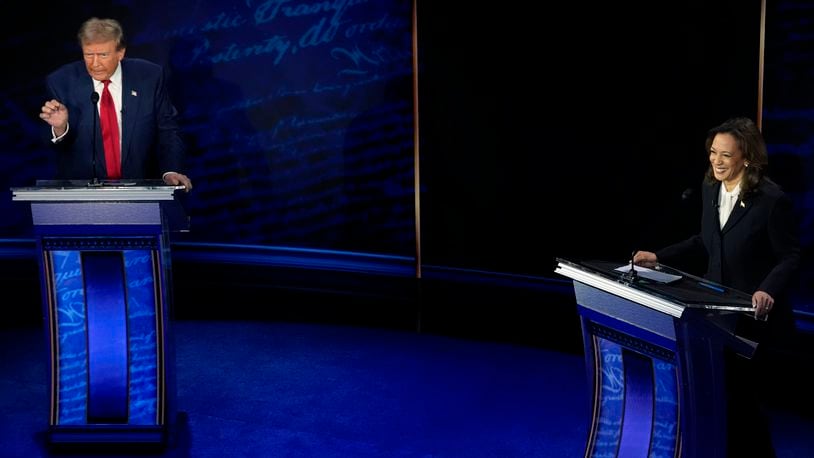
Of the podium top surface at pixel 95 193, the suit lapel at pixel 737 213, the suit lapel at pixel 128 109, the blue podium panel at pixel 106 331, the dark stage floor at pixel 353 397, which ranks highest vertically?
the suit lapel at pixel 128 109

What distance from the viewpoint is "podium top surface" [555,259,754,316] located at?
2.44m

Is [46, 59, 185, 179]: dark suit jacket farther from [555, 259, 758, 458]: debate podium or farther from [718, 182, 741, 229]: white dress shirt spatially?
[718, 182, 741, 229]: white dress shirt

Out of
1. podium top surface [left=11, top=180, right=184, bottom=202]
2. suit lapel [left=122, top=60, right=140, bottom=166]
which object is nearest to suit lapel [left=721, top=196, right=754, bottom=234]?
podium top surface [left=11, top=180, right=184, bottom=202]

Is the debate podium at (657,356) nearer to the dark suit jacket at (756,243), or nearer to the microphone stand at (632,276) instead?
the microphone stand at (632,276)

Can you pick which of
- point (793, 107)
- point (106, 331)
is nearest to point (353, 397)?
point (106, 331)

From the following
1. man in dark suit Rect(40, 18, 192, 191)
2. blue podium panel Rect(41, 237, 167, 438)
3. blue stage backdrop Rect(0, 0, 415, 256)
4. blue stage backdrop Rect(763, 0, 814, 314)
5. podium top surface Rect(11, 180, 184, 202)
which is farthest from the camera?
blue stage backdrop Rect(0, 0, 415, 256)

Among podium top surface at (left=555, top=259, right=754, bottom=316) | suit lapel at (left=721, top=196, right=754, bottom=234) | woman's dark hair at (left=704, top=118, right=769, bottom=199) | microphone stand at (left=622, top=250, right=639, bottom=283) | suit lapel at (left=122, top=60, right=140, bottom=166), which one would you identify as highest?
suit lapel at (left=122, top=60, right=140, bottom=166)

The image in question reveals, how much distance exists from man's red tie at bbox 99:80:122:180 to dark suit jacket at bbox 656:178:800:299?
2269 mm

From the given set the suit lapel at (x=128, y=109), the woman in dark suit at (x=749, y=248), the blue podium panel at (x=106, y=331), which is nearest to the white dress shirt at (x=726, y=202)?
the woman in dark suit at (x=749, y=248)

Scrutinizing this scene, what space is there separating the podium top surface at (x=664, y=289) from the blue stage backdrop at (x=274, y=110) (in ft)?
9.35

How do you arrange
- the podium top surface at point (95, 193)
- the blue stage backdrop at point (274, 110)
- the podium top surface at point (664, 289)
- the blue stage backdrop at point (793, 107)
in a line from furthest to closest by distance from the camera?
the blue stage backdrop at point (274, 110), the blue stage backdrop at point (793, 107), the podium top surface at point (95, 193), the podium top surface at point (664, 289)

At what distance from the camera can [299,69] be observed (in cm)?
580

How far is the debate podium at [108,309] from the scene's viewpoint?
351cm

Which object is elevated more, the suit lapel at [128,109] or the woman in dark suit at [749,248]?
the suit lapel at [128,109]
